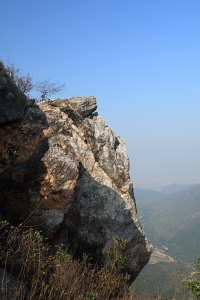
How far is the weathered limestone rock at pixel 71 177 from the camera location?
10281 millimetres

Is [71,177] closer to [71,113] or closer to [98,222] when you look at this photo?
[98,222]

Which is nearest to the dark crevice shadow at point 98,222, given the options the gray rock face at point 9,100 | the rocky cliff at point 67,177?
the rocky cliff at point 67,177

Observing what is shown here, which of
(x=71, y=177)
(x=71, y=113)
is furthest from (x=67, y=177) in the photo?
(x=71, y=113)

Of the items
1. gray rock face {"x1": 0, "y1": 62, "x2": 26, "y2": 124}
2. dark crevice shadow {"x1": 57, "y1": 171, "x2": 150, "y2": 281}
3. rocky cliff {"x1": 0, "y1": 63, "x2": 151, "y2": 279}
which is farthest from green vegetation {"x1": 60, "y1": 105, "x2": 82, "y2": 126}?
gray rock face {"x1": 0, "y1": 62, "x2": 26, "y2": 124}

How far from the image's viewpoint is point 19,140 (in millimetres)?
10477

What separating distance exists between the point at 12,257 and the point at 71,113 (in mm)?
9849

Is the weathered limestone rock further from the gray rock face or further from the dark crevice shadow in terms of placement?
the gray rock face

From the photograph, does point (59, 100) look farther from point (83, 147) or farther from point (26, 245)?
point (26, 245)

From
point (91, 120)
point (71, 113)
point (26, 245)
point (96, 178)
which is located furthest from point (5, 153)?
point (91, 120)

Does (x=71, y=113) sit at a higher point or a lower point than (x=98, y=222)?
higher

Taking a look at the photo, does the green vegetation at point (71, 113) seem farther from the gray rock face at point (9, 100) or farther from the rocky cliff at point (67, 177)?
the gray rock face at point (9, 100)

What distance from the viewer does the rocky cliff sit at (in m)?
10.2

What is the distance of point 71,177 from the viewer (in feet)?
35.0

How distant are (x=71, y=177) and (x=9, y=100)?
3720mm
